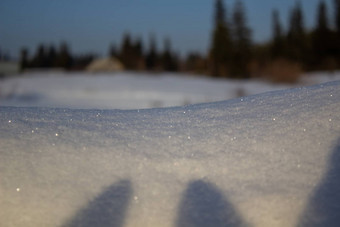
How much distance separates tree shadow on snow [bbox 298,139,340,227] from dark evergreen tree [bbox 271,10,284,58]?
2381cm

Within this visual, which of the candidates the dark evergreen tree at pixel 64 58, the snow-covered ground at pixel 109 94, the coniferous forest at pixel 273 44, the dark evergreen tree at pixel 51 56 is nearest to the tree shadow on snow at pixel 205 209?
the snow-covered ground at pixel 109 94

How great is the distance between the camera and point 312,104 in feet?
3.38

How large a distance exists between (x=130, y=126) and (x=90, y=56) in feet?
164

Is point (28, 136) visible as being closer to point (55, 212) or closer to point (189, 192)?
point (55, 212)

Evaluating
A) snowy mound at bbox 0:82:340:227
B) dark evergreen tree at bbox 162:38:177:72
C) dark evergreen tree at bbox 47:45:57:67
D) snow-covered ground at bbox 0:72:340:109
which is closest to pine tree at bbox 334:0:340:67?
dark evergreen tree at bbox 162:38:177:72

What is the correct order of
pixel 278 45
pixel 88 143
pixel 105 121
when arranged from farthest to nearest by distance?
pixel 278 45 < pixel 105 121 < pixel 88 143

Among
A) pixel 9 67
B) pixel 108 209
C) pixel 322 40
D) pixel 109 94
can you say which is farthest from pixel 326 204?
pixel 322 40

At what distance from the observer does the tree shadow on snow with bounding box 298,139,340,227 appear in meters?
0.76

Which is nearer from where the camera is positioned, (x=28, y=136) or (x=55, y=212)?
(x=55, y=212)

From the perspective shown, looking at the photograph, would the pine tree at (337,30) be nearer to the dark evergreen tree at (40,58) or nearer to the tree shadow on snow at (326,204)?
the tree shadow on snow at (326,204)

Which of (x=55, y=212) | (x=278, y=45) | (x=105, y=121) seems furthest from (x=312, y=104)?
(x=278, y=45)

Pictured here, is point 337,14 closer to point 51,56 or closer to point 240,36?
point 240,36

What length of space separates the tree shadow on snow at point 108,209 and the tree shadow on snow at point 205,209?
0.49ft

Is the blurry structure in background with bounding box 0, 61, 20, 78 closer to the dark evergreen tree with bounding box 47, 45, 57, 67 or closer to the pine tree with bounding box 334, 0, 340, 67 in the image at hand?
the dark evergreen tree with bounding box 47, 45, 57, 67
